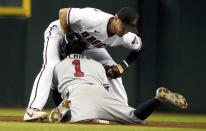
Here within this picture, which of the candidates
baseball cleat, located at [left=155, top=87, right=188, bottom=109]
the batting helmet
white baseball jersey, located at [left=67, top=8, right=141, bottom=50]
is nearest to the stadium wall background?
white baseball jersey, located at [left=67, top=8, right=141, bottom=50]

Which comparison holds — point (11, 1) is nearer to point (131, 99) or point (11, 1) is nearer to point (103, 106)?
point (131, 99)

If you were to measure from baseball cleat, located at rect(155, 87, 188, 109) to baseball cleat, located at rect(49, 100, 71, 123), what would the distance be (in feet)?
2.68

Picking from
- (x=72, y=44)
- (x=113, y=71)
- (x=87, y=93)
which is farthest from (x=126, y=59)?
(x=87, y=93)

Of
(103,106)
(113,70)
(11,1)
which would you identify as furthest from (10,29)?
(103,106)

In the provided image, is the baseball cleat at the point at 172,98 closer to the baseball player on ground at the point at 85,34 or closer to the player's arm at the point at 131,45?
the baseball player on ground at the point at 85,34

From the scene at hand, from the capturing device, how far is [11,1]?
990 centimetres

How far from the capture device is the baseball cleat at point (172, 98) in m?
5.38

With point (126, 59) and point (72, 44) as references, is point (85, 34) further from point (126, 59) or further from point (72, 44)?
point (126, 59)

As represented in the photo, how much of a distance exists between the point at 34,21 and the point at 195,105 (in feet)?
9.59

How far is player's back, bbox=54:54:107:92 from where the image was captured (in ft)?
19.2

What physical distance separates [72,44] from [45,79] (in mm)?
437

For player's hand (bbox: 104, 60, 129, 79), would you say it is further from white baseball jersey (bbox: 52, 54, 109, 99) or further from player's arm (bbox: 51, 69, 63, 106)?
player's arm (bbox: 51, 69, 63, 106)

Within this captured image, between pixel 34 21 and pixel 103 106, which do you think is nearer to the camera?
pixel 103 106

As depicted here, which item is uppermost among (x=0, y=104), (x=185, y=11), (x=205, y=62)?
(x=185, y=11)
